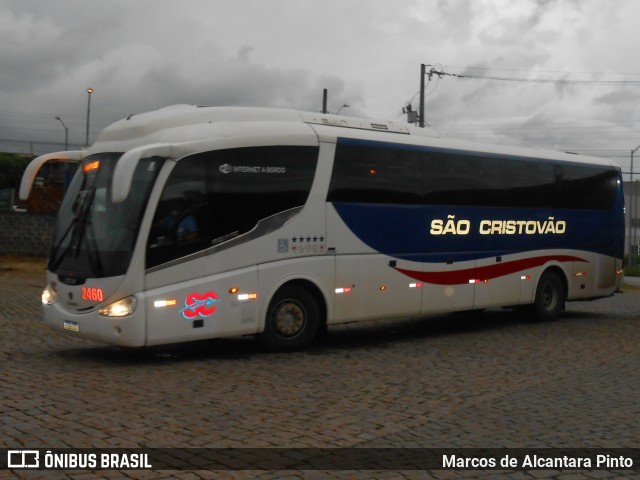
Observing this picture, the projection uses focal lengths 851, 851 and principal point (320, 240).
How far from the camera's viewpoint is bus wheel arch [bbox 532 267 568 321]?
17.5 metres

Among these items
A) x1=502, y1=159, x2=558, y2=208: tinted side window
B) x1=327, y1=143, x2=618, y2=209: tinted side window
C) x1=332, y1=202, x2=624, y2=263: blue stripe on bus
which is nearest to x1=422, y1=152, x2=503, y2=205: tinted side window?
x1=327, y1=143, x2=618, y2=209: tinted side window

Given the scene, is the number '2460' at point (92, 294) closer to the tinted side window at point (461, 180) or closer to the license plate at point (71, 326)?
the license plate at point (71, 326)

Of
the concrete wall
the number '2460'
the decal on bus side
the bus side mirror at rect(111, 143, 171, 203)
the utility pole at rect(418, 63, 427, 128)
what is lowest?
the decal on bus side

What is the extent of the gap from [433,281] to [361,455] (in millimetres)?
8301

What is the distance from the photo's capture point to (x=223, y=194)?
11562 mm

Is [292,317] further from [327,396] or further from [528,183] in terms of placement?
[528,183]

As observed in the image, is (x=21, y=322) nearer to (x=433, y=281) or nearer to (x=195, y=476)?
(x=433, y=281)

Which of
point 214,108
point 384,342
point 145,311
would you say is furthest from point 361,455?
point 384,342

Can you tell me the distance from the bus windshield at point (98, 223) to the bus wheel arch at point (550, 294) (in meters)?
9.54

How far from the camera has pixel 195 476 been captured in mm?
5949

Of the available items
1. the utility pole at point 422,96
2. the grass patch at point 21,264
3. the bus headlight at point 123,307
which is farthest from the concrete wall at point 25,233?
the bus headlight at point 123,307

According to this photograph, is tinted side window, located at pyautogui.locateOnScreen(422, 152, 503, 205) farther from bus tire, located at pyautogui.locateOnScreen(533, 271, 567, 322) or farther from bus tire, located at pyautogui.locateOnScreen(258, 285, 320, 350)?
bus tire, located at pyautogui.locateOnScreen(258, 285, 320, 350)

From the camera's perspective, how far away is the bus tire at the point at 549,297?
1755 cm

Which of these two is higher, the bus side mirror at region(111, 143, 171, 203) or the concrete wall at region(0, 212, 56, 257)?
the bus side mirror at region(111, 143, 171, 203)
